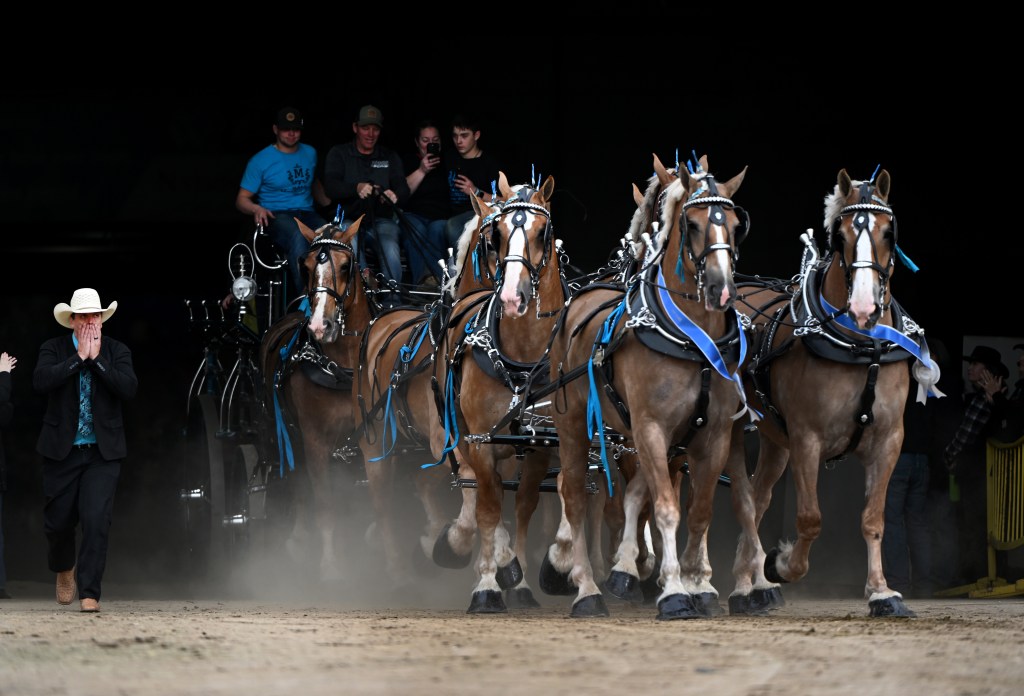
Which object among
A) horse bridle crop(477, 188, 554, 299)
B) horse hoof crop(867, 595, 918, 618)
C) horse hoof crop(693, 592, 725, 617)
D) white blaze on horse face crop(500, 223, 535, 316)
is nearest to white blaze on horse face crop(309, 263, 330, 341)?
horse bridle crop(477, 188, 554, 299)

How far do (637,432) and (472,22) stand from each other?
21.8ft

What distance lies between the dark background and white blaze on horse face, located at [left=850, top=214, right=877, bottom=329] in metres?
4.49

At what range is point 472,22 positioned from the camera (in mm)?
13312

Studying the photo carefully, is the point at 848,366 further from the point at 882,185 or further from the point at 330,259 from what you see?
the point at 330,259

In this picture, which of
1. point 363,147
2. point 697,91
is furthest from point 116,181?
point 697,91

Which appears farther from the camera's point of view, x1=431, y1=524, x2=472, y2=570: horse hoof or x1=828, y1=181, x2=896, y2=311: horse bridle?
x1=431, y1=524, x2=472, y2=570: horse hoof

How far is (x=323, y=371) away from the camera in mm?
10859

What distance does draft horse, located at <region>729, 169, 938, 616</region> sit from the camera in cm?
774

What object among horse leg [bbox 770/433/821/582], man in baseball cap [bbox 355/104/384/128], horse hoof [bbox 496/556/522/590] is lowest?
horse hoof [bbox 496/556/522/590]

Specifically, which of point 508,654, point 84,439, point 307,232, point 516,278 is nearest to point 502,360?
point 516,278

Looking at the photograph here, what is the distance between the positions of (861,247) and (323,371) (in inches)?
171

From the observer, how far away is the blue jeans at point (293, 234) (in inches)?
452

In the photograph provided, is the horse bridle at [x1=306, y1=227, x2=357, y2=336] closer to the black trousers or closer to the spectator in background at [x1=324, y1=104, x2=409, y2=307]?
the spectator in background at [x1=324, y1=104, x2=409, y2=307]

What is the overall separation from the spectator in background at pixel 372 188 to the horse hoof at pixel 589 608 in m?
3.86
